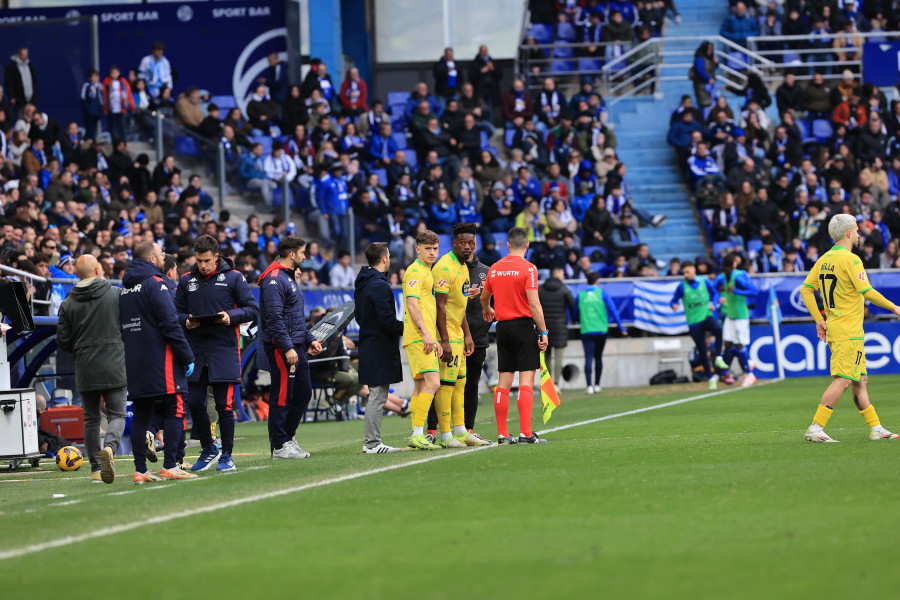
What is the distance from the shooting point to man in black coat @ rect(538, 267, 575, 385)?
24.4m

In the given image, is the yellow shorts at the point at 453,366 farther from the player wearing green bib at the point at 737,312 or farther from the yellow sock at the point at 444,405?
the player wearing green bib at the point at 737,312

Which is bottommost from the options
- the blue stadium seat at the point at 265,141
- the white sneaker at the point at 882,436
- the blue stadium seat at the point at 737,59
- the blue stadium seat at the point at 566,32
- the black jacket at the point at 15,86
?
the white sneaker at the point at 882,436

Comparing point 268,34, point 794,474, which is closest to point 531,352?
point 794,474

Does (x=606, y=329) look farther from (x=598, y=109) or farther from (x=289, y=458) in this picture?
(x=289, y=458)

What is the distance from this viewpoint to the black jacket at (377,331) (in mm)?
12992

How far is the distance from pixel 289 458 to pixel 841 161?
71.2 ft

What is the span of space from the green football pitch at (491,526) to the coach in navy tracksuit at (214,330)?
0.67 meters

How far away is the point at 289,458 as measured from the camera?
13.1m

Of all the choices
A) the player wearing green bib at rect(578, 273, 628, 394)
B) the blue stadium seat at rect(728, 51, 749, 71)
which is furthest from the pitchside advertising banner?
the player wearing green bib at rect(578, 273, 628, 394)

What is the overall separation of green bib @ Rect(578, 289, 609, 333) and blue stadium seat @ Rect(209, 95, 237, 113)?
1324 cm

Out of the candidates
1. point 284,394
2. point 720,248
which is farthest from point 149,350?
point 720,248

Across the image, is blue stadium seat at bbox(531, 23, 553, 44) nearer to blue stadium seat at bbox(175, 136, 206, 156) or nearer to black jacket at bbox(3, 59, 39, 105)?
blue stadium seat at bbox(175, 136, 206, 156)

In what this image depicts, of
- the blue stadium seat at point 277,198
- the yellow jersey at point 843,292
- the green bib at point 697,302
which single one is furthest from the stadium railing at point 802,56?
the yellow jersey at point 843,292

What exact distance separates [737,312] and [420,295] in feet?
40.1
